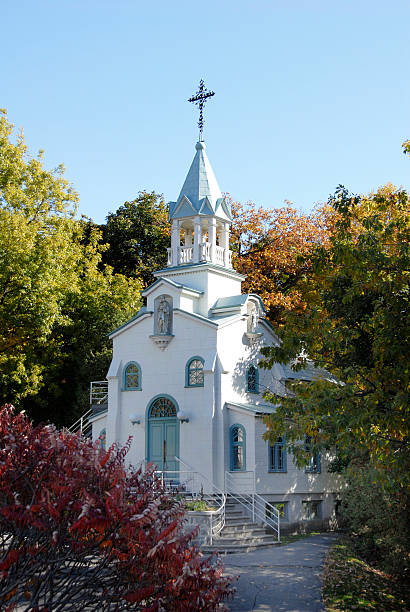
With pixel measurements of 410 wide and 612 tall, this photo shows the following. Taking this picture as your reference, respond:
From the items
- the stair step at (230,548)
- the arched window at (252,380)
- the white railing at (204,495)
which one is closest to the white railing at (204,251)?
the arched window at (252,380)

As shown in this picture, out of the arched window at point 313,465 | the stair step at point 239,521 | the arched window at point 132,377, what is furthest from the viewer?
the arched window at point 313,465

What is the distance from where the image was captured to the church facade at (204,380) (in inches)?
966

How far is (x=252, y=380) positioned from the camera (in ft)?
87.4

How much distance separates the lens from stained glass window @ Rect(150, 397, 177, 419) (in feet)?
84.8

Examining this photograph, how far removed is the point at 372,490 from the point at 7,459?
13.1m

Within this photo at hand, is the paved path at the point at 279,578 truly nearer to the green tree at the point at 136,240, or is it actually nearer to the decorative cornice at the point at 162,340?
the decorative cornice at the point at 162,340

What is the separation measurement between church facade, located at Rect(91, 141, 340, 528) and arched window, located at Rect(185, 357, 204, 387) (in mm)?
38

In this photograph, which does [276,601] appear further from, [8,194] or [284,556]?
[8,194]

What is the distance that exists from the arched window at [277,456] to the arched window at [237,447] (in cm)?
112

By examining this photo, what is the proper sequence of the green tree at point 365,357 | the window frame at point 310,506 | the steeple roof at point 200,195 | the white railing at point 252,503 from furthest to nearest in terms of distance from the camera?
the steeple roof at point 200,195, the window frame at point 310,506, the white railing at point 252,503, the green tree at point 365,357

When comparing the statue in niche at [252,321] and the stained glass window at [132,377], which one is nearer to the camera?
the statue in niche at [252,321]

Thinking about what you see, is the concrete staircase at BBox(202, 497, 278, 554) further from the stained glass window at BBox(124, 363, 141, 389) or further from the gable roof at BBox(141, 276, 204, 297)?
the gable roof at BBox(141, 276, 204, 297)

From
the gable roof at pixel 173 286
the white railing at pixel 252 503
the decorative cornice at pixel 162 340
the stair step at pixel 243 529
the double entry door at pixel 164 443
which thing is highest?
the gable roof at pixel 173 286

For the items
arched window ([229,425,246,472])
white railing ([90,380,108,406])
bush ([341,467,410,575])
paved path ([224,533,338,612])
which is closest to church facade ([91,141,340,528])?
arched window ([229,425,246,472])
